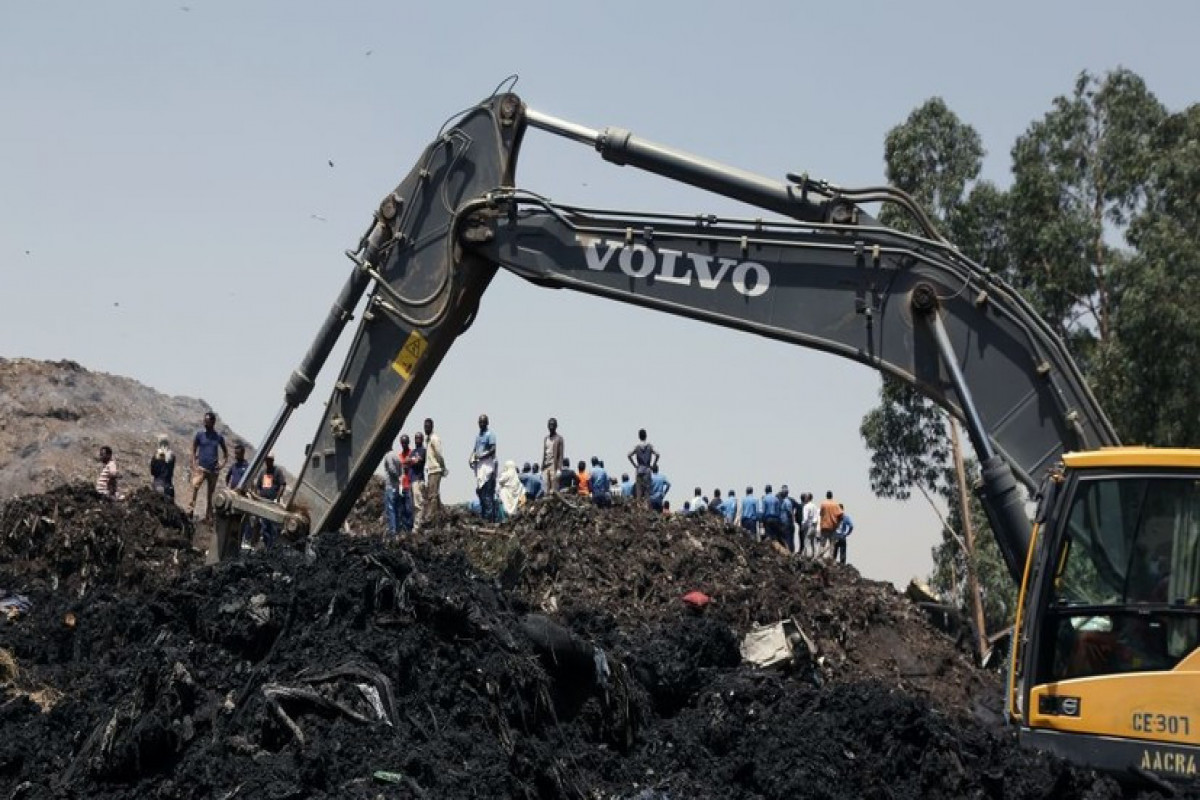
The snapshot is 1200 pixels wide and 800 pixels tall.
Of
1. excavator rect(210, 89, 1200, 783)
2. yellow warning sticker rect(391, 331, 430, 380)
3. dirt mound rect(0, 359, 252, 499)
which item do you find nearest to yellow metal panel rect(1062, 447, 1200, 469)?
excavator rect(210, 89, 1200, 783)

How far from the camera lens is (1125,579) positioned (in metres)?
9.68

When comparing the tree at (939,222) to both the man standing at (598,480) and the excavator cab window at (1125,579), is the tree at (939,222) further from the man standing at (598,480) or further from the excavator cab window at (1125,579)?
the excavator cab window at (1125,579)

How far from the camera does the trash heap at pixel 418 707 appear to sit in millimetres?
9703

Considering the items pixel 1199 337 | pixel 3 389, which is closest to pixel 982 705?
pixel 1199 337

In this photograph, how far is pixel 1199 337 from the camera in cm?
3000

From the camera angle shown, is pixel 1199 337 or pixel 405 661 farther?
pixel 1199 337

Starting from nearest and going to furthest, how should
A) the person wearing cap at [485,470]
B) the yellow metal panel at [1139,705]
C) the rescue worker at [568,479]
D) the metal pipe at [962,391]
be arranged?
the yellow metal panel at [1139,705] → the metal pipe at [962,391] → the person wearing cap at [485,470] → the rescue worker at [568,479]

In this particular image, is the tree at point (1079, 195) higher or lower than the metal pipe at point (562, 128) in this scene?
higher

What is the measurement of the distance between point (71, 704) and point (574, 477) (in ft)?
59.5

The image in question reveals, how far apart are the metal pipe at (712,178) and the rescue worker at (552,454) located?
564 inches

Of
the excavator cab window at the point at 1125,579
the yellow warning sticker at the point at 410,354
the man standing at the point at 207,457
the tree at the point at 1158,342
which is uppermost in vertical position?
the tree at the point at 1158,342

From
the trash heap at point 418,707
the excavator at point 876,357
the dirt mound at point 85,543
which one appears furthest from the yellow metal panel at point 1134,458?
the dirt mound at point 85,543

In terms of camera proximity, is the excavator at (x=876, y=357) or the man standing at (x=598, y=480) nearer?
the excavator at (x=876, y=357)

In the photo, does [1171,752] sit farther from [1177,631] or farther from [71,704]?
[71,704]
